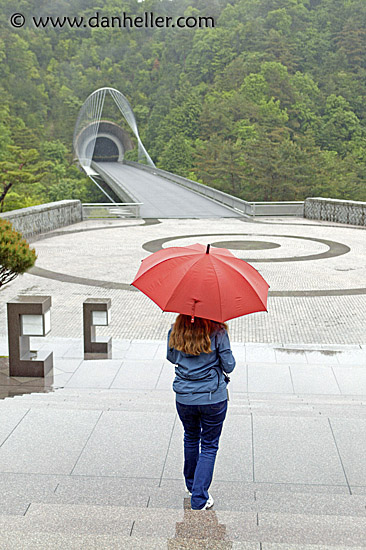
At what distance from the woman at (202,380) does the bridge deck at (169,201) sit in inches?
961

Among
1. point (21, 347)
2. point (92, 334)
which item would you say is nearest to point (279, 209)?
point (92, 334)

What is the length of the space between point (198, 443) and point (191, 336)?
744 millimetres

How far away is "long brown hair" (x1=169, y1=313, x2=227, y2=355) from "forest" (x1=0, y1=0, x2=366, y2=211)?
34.9 metres

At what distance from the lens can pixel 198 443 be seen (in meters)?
3.66

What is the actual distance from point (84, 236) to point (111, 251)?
3.73 metres

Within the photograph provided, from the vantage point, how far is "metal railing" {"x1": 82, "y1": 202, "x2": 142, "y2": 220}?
25859 mm

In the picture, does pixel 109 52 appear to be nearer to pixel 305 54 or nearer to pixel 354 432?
pixel 305 54

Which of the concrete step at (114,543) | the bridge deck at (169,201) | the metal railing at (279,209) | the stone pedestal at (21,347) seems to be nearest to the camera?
the concrete step at (114,543)

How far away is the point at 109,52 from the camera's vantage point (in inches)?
4958

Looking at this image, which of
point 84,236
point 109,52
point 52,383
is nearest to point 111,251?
point 84,236

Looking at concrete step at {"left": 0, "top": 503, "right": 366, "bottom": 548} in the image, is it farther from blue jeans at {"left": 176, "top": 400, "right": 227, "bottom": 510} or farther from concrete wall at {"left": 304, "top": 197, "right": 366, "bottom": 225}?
concrete wall at {"left": 304, "top": 197, "right": 366, "bottom": 225}

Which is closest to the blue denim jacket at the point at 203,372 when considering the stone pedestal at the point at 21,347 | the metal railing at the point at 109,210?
the stone pedestal at the point at 21,347

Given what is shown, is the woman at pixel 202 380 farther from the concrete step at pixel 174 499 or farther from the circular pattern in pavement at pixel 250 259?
the circular pattern in pavement at pixel 250 259

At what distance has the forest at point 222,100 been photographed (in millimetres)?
45000
